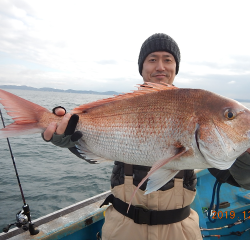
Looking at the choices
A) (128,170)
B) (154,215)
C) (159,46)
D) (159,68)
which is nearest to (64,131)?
(128,170)

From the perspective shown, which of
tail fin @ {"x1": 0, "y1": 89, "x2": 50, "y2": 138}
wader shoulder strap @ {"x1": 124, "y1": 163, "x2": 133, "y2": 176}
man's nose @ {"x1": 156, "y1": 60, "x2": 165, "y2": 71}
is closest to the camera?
tail fin @ {"x1": 0, "y1": 89, "x2": 50, "y2": 138}

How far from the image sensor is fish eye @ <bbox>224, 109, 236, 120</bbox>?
161cm

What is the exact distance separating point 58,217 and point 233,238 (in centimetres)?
352

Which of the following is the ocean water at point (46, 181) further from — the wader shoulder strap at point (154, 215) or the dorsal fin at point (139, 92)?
the dorsal fin at point (139, 92)

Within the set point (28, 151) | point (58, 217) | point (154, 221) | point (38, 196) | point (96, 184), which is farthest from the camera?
point (28, 151)

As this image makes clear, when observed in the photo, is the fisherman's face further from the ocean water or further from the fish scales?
the ocean water

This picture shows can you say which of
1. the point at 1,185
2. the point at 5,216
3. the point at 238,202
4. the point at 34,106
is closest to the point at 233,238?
the point at 238,202

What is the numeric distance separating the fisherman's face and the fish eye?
4.14 ft

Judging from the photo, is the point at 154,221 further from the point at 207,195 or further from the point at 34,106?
the point at 207,195

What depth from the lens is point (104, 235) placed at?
2.21 meters

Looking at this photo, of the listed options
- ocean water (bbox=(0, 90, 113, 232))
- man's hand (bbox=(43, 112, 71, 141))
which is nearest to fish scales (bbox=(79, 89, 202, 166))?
man's hand (bbox=(43, 112, 71, 141))

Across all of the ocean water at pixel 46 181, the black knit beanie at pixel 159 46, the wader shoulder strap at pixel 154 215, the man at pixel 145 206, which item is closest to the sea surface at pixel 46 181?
the ocean water at pixel 46 181

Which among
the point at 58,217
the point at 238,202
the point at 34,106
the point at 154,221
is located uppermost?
the point at 34,106

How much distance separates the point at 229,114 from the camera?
162 cm
